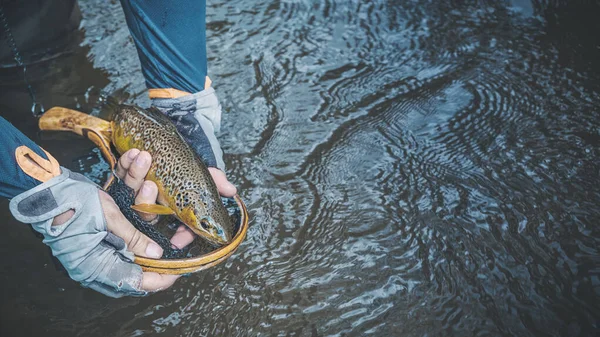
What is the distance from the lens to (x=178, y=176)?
2.32m

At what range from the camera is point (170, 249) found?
2301 mm

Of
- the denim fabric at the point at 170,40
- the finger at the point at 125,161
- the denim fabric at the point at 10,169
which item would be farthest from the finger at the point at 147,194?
the denim fabric at the point at 170,40

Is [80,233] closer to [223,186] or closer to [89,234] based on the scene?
[89,234]

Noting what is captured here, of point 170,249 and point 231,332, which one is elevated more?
point 170,249

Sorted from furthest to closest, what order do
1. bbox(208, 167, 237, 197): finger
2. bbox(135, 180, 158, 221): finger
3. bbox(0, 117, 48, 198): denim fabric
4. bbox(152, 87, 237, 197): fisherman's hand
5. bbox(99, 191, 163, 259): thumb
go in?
bbox(152, 87, 237, 197): fisherman's hand, bbox(208, 167, 237, 197): finger, bbox(135, 180, 158, 221): finger, bbox(99, 191, 163, 259): thumb, bbox(0, 117, 48, 198): denim fabric

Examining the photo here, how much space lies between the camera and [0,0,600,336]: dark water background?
92.0 inches

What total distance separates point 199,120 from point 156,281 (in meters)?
0.92

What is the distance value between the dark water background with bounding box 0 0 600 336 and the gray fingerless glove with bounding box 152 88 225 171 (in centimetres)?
29

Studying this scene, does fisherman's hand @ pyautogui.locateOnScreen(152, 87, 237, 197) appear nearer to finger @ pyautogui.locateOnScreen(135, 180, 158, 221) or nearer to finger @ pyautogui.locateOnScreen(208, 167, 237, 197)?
finger @ pyautogui.locateOnScreen(208, 167, 237, 197)

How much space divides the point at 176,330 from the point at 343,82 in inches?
84.2

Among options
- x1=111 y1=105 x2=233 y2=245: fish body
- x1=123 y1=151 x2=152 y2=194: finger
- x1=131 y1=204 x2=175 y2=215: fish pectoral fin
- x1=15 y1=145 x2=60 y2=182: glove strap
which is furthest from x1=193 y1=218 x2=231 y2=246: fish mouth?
x1=15 y1=145 x2=60 y2=182: glove strap

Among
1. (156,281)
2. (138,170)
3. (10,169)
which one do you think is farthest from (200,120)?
(10,169)

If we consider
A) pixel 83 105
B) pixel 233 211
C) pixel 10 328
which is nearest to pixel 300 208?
pixel 233 211

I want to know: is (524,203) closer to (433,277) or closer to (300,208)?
(433,277)
